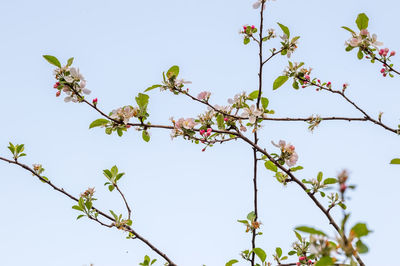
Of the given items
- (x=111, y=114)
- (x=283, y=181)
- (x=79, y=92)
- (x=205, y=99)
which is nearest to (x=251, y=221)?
(x=283, y=181)

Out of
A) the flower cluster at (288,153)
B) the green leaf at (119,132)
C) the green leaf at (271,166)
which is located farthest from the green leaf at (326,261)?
the green leaf at (119,132)

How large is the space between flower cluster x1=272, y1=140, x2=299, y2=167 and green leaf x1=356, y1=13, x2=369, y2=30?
4.39 ft

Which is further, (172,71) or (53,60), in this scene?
(172,71)

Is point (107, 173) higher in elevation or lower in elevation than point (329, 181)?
higher

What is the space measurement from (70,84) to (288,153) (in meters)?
1.73

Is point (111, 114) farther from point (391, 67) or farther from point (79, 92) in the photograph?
point (391, 67)

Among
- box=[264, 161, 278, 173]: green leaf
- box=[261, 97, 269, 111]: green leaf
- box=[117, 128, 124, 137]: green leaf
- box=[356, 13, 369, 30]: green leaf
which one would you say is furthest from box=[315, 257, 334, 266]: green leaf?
box=[356, 13, 369, 30]: green leaf

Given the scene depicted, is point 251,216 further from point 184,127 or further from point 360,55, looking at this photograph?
point 360,55

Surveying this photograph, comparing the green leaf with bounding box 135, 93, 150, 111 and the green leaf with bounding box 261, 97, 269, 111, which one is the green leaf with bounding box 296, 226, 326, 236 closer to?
the green leaf with bounding box 261, 97, 269, 111

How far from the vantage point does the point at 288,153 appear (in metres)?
2.66

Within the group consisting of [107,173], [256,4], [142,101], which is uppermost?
[256,4]

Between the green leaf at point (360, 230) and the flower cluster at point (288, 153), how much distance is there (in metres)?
1.39

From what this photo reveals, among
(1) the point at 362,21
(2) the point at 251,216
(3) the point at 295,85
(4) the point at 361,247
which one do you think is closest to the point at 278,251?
(2) the point at 251,216

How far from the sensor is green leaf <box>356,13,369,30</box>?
309 cm
